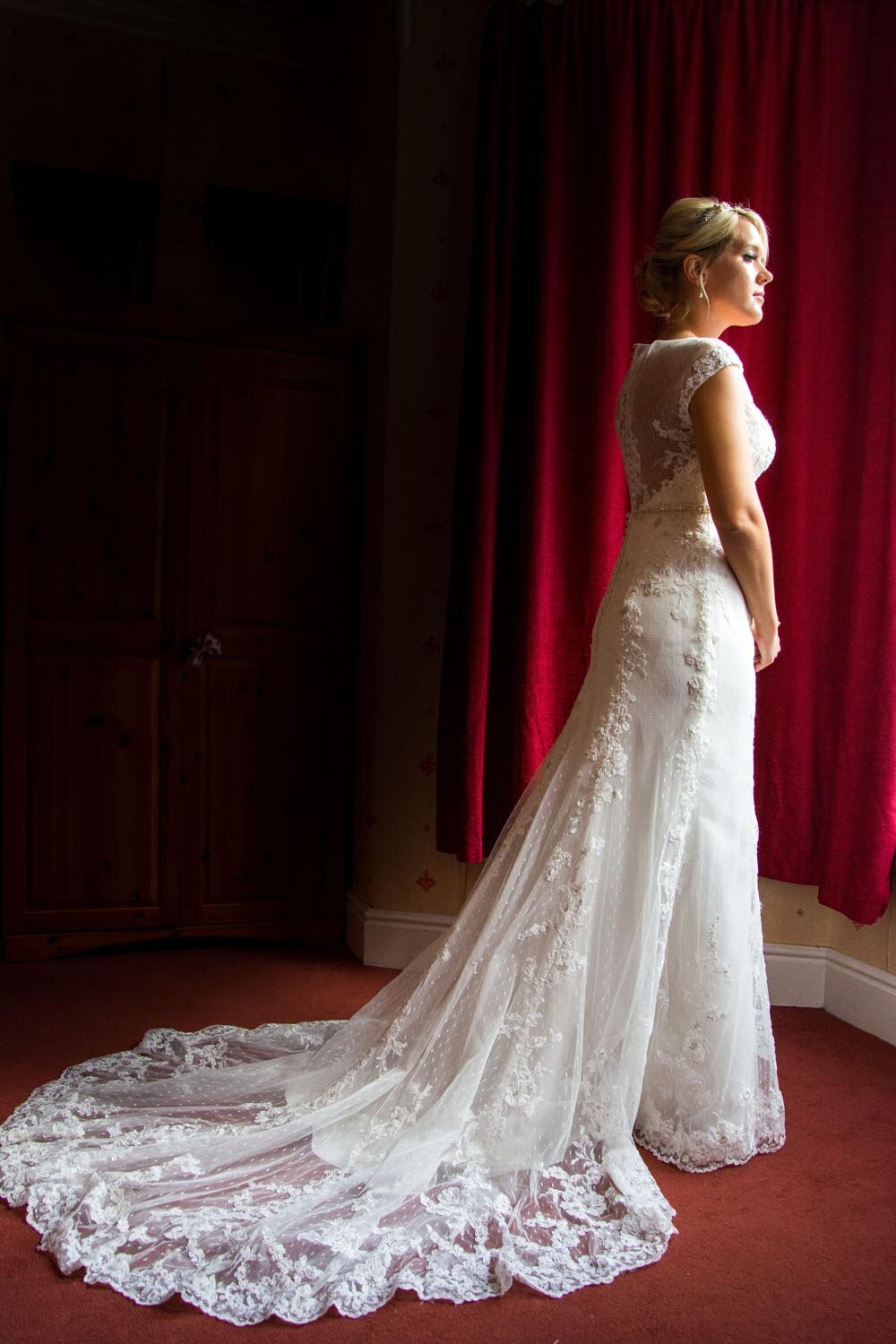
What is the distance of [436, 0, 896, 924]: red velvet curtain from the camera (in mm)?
2570

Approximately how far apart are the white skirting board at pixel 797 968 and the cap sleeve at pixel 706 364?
1534 millimetres

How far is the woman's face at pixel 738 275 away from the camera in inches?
76.4

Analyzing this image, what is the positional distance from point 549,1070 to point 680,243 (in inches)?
59.3

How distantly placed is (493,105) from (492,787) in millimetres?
1827

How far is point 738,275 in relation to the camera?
6.37 ft

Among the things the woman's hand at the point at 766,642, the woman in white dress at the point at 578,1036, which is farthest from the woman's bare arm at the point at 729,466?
the woman's hand at the point at 766,642

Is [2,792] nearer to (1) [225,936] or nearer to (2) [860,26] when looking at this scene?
(1) [225,936]

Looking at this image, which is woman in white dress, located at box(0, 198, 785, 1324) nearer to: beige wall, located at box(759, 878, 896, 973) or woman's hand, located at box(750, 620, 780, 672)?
woman's hand, located at box(750, 620, 780, 672)

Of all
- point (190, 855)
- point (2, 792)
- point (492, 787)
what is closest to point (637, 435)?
point (492, 787)

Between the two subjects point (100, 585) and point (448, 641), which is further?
point (100, 585)

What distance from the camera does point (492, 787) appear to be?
2.85 meters

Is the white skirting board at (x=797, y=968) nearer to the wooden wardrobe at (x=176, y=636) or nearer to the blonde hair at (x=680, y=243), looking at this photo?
the wooden wardrobe at (x=176, y=636)

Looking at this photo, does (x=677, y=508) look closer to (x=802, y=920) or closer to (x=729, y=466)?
(x=729, y=466)

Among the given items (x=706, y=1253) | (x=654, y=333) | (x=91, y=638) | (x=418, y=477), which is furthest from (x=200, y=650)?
(x=706, y=1253)
